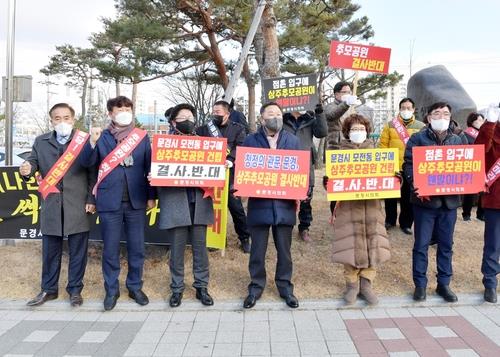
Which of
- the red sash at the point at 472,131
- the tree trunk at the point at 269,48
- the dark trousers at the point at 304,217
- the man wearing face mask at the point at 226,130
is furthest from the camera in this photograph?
the tree trunk at the point at 269,48

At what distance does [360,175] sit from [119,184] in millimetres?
2342

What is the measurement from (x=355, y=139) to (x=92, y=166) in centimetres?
267

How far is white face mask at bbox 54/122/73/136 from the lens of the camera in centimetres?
443

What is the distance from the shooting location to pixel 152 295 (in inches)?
189

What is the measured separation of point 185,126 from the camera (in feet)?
14.6

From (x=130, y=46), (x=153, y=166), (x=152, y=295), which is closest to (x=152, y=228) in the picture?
(x=152, y=295)

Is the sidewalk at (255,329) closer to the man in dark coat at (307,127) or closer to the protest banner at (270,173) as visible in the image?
the protest banner at (270,173)

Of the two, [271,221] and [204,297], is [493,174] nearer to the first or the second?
[271,221]

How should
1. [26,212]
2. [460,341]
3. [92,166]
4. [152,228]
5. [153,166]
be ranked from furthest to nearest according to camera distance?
[26,212] → [152,228] → [92,166] → [153,166] → [460,341]

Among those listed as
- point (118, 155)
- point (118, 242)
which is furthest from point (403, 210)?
point (118, 155)

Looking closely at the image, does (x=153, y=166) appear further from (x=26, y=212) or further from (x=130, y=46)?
(x=130, y=46)

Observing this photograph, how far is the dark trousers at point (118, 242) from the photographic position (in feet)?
14.5

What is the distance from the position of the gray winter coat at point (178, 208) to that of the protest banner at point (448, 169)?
6.96ft

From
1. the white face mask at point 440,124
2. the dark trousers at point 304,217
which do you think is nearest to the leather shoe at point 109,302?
the dark trousers at point 304,217
